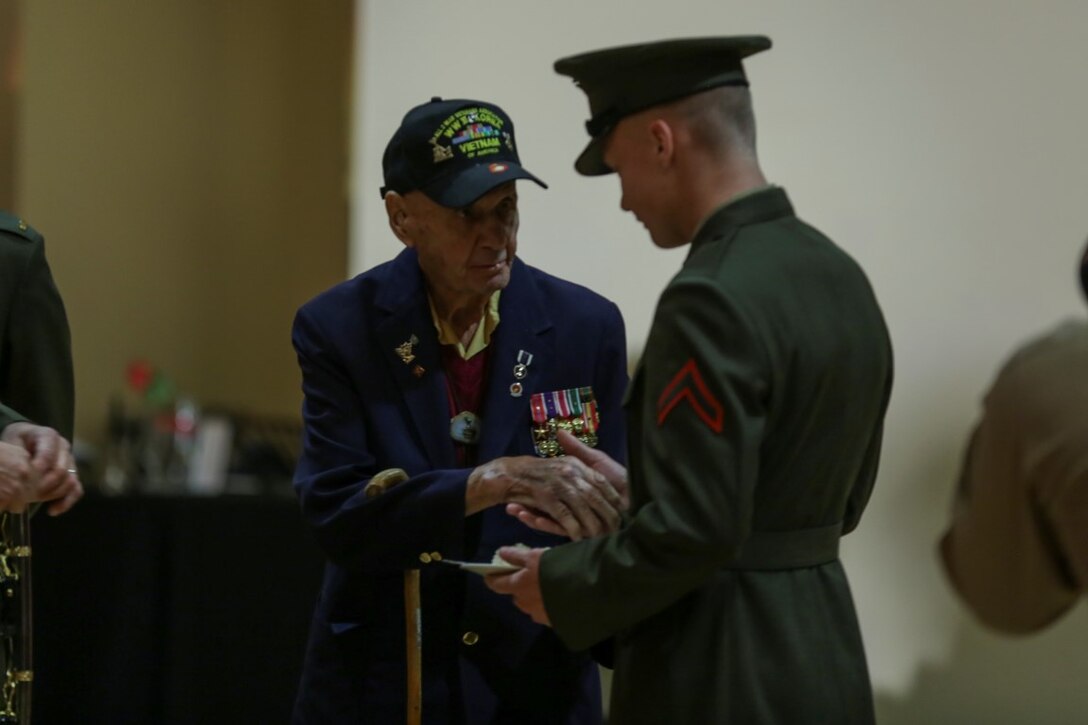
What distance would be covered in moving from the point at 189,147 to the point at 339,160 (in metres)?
0.76

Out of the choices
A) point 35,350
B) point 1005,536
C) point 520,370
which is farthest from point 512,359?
point 1005,536

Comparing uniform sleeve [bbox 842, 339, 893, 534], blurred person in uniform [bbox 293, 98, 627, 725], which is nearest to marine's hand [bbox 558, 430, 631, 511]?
blurred person in uniform [bbox 293, 98, 627, 725]

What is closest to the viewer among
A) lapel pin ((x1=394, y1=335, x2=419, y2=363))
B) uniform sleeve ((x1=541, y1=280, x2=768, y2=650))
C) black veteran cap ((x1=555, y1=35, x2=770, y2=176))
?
uniform sleeve ((x1=541, y1=280, x2=768, y2=650))

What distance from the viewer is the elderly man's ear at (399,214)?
7.83 feet

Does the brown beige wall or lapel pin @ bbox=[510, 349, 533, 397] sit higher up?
the brown beige wall

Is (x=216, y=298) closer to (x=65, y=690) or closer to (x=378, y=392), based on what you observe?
(x=65, y=690)

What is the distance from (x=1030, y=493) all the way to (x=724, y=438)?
1.25 feet

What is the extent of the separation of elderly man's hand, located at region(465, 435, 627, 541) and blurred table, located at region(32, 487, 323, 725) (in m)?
1.57

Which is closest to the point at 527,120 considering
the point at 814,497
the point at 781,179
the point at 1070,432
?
the point at 781,179

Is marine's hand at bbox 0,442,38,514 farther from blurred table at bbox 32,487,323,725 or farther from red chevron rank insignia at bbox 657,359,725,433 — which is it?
blurred table at bbox 32,487,323,725

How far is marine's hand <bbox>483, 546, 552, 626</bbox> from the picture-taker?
6.33 ft

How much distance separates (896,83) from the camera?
2.81 metres

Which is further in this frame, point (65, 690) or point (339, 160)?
point (339, 160)

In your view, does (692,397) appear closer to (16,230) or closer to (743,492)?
(743,492)
